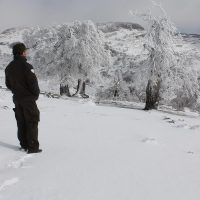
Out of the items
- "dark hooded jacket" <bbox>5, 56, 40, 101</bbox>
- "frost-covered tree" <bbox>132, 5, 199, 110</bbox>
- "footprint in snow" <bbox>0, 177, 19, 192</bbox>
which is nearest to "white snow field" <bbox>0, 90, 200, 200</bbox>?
"footprint in snow" <bbox>0, 177, 19, 192</bbox>

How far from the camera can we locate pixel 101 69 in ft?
135

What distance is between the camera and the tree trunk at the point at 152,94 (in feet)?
86.3

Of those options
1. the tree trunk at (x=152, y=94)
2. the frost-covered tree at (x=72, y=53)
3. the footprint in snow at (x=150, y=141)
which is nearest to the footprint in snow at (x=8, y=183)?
the footprint in snow at (x=150, y=141)

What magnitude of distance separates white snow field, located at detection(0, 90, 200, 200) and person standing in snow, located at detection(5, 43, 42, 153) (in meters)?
0.28

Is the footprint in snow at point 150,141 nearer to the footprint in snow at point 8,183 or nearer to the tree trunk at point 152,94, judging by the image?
the footprint in snow at point 8,183

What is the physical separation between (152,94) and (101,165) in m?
21.1

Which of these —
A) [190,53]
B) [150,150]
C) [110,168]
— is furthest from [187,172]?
[190,53]

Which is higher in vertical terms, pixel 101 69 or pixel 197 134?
pixel 197 134

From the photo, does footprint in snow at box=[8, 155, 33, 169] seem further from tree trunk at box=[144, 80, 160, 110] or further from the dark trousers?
tree trunk at box=[144, 80, 160, 110]

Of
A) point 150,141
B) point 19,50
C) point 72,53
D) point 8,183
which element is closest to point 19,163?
point 8,183

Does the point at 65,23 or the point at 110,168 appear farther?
the point at 65,23

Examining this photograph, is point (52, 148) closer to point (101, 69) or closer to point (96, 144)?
point (96, 144)

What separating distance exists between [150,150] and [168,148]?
0.57 meters

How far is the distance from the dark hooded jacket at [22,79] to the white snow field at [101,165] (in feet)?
3.42
